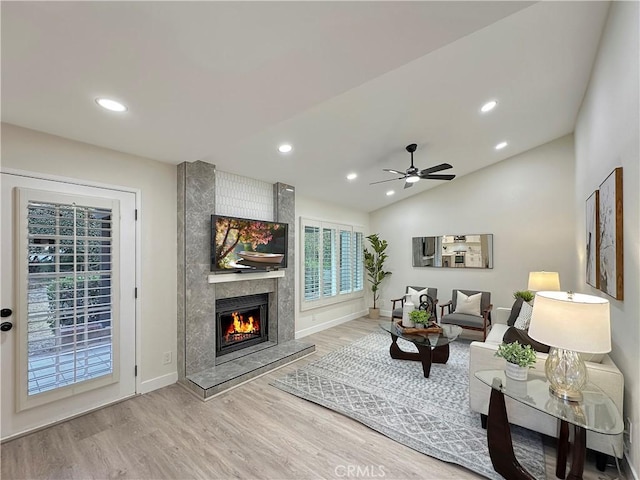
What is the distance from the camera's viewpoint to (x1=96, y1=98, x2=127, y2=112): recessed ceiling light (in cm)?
204

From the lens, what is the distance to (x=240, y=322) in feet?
14.0

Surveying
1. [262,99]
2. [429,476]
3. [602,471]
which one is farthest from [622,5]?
[429,476]

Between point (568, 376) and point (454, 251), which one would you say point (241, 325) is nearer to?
point (568, 376)

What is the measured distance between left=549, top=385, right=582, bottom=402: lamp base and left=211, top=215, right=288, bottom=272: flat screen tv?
11.0 ft

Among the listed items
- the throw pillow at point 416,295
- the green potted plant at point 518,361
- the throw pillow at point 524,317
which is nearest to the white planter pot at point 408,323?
the throw pillow at point 524,317

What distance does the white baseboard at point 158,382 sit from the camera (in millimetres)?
3102

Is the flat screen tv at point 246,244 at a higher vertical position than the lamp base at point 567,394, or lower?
higher

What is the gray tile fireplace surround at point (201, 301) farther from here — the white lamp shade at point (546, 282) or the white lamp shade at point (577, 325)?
the white lamp shade at point (546, 282)

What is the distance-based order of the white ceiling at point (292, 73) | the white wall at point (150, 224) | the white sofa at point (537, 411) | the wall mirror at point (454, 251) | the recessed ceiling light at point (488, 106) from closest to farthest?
the white ceiling at point (292, 73)
the white sofa at point (537, 411)
the white wall at point (150, 224)
the recessed ceiling light at point (488, 106)
the wall mirror at point (454, 251)

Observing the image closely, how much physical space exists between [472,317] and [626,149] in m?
3.48

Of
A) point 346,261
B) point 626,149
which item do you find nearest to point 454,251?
point 346,261

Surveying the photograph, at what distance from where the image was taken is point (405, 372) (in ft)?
11.9

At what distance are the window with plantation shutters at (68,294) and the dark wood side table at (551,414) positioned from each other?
3418 mm

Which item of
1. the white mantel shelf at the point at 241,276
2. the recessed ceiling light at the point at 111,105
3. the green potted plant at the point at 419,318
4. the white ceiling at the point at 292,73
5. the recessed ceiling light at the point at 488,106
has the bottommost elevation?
the green potted plant at the point at 419,318
